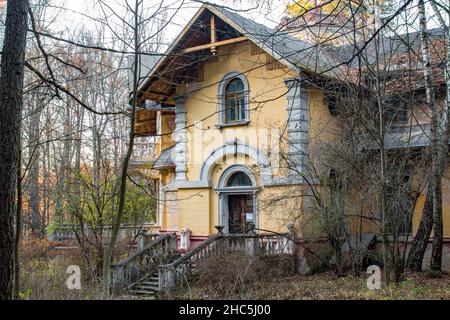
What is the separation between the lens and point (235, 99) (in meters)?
20.3

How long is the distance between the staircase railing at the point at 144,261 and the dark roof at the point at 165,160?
12.8 ft

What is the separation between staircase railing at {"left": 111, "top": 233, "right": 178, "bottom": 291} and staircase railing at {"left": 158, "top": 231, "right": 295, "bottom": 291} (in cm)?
132

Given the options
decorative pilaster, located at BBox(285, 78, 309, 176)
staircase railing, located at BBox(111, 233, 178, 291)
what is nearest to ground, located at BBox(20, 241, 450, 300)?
staircase railing, located at BBox(111, 233, 178, 291)

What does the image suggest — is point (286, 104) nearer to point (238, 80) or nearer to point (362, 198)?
point (238, 80)

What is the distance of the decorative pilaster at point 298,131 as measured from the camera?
57.6 feet

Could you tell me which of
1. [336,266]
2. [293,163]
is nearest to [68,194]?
[293,163]

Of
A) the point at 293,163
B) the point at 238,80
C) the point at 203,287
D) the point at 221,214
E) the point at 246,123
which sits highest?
the point at 238,80

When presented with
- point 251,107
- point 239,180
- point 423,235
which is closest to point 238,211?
point 239,180

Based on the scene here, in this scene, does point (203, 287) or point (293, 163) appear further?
point (293, 163)

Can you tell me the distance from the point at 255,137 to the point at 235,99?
180 centimetres
